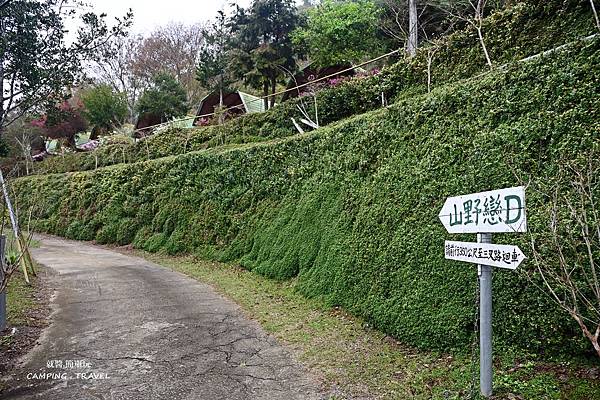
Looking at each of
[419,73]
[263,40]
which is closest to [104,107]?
[263,40]

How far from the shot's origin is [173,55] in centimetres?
2617

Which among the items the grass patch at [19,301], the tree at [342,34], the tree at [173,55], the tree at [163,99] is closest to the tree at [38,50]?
the grass patch at [19,301]

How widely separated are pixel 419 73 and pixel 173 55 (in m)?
20.9

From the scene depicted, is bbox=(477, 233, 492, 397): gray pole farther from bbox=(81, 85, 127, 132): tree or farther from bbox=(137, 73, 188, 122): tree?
bbox=(81, 85, 127, 132): tree

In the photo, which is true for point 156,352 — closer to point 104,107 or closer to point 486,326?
point 486,326

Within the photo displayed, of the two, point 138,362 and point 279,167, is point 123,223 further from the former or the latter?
point 138,362

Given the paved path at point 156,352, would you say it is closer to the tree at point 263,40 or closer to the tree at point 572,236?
the tree at point 572,236

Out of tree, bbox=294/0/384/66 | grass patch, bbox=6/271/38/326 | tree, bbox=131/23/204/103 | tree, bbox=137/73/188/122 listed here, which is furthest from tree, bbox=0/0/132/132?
tree, bbox=131/23/204/103

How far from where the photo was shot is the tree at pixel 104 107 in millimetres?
22312

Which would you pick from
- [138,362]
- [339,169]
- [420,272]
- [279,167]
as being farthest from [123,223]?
[420,272]

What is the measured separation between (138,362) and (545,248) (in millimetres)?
4024

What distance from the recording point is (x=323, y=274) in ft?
22.1

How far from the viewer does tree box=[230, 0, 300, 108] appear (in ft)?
48.9

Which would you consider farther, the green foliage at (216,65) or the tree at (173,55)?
the tree at (173,55)
